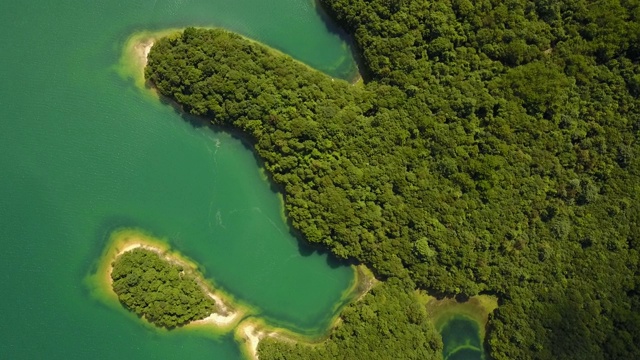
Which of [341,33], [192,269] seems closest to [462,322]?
[192,269]

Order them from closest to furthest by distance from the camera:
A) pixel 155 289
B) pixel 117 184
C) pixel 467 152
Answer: pixel 467 152 < pixel 155 289 < pixel 117 184

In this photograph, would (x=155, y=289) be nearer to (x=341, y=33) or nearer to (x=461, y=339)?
(x=461, y=339)

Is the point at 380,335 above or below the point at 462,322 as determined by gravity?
below

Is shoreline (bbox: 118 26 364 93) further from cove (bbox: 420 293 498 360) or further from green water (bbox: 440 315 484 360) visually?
green water (bbox: 440 315 484 360)

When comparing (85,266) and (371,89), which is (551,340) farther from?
(85,266)

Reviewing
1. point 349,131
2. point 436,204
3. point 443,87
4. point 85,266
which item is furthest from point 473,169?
point 85,266

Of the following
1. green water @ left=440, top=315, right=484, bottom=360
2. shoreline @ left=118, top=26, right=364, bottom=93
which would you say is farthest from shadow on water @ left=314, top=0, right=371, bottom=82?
green water @ left=440, top=315, right=484, bottom=360

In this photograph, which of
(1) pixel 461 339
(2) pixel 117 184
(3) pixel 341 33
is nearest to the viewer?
(2) pixel 117 184
